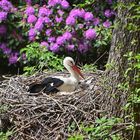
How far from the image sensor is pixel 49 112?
5.11m

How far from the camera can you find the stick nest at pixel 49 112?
496 centimetres

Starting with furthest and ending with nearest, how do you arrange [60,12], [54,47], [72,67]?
[60,12]
[54,47]
[72,67]

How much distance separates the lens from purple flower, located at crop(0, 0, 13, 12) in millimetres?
8125

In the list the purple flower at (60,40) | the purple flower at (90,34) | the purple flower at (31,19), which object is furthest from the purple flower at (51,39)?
the purple flower at (90,34)

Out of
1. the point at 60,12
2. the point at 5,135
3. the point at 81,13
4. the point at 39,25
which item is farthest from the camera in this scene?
the point at 60,12

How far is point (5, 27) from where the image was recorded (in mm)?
8188

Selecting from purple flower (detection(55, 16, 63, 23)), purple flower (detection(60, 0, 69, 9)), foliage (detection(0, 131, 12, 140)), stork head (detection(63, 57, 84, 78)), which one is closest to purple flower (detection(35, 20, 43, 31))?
purple flower (detection(55, 16, 63, 23))

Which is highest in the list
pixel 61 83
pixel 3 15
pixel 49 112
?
pixel 3 15

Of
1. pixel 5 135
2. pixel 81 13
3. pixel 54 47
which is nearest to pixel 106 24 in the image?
pixel 81 13

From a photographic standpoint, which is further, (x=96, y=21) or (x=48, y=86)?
(x=96, y=21)

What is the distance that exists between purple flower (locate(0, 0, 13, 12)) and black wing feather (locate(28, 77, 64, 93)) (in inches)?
103

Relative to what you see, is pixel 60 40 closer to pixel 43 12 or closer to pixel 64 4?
pixel 43 12

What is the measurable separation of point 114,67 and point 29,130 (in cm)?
113

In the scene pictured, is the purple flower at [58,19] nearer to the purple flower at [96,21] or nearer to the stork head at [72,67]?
the purple flower at [96,21]
